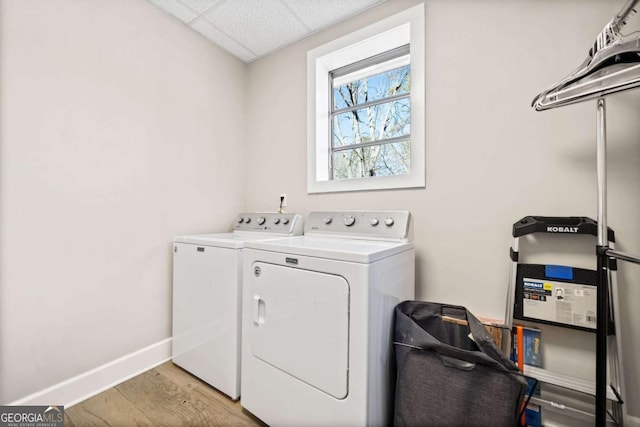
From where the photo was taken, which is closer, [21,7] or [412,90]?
[21,7]

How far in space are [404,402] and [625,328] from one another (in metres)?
1.06

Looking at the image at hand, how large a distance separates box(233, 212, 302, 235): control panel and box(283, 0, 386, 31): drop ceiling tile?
145 cm

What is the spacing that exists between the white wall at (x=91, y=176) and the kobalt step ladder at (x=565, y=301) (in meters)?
2.11

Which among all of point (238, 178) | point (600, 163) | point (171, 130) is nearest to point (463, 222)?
point (600, 163)

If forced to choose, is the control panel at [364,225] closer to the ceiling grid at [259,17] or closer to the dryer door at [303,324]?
the dryer door at [303,324]

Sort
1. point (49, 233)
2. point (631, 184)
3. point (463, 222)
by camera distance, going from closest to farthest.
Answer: point (631, 184)
point (49, 233)
point (463, 222)

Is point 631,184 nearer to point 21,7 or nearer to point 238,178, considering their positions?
point 238,178

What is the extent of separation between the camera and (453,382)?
0.93m

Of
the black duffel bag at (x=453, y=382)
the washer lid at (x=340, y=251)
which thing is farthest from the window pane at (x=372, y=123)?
the black duffel bag at (x=453, y=382)

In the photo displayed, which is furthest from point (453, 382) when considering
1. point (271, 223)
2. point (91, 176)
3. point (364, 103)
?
point (91, 176)

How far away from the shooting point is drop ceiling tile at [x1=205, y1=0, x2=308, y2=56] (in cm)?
179

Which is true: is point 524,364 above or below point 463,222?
below

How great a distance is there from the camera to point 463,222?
1499mm

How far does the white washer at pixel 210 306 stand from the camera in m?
1.42
